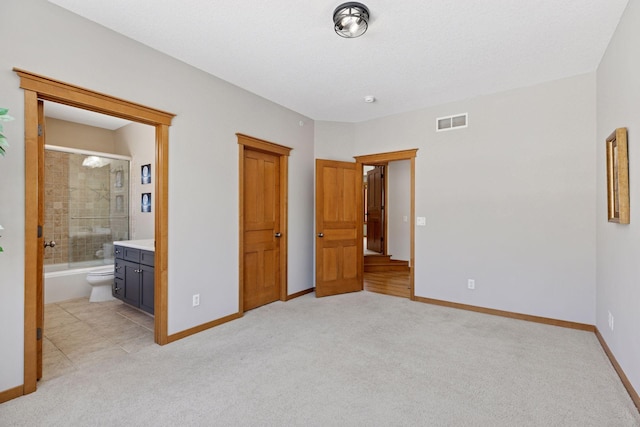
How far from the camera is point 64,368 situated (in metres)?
2.46

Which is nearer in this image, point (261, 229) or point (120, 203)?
point (261, 229)

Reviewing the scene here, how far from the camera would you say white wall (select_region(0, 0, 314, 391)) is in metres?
2.06

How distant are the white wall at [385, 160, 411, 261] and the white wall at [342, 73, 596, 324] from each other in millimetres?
2535

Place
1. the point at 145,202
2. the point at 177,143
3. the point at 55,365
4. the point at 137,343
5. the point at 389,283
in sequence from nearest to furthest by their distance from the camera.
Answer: the point at 55,365 < the point at 137,343 < the point at 177,143 < the point at 145,202 < the point at 389,283

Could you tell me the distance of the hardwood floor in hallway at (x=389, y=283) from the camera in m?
4.89

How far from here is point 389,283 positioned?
5.50 meters

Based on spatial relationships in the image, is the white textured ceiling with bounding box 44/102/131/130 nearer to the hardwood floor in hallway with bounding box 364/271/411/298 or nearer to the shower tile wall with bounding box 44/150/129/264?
the shower tile wall with bounding box 44/150/129/264

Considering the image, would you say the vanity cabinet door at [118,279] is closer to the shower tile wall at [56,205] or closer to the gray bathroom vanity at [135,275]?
the gray bathroom vanity at [135,275]

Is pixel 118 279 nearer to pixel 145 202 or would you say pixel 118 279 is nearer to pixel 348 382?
pixel 145 202

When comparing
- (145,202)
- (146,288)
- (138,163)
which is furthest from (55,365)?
(138,163)

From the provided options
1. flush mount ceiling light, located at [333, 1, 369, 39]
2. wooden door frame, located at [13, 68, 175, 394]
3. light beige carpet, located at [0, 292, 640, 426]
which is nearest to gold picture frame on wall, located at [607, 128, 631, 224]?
light beige carpet, located at [0, 292, 640, 426]

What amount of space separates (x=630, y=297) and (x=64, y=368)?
4.16 meters

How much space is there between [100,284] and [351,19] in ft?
14.8

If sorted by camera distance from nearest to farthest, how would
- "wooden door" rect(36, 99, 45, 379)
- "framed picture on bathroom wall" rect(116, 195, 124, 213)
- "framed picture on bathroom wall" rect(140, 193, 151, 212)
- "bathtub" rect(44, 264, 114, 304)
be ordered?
1. "wooden door" rect(36, 99, 45, 379)
2. "bathtub" rect(44, 264, 114, 304)
3. "framed picture on bathroom wall" rect(140, 193, 151, 212)
4. "framed picture on bathroom wall" rect(116, 195, 124, 213)
